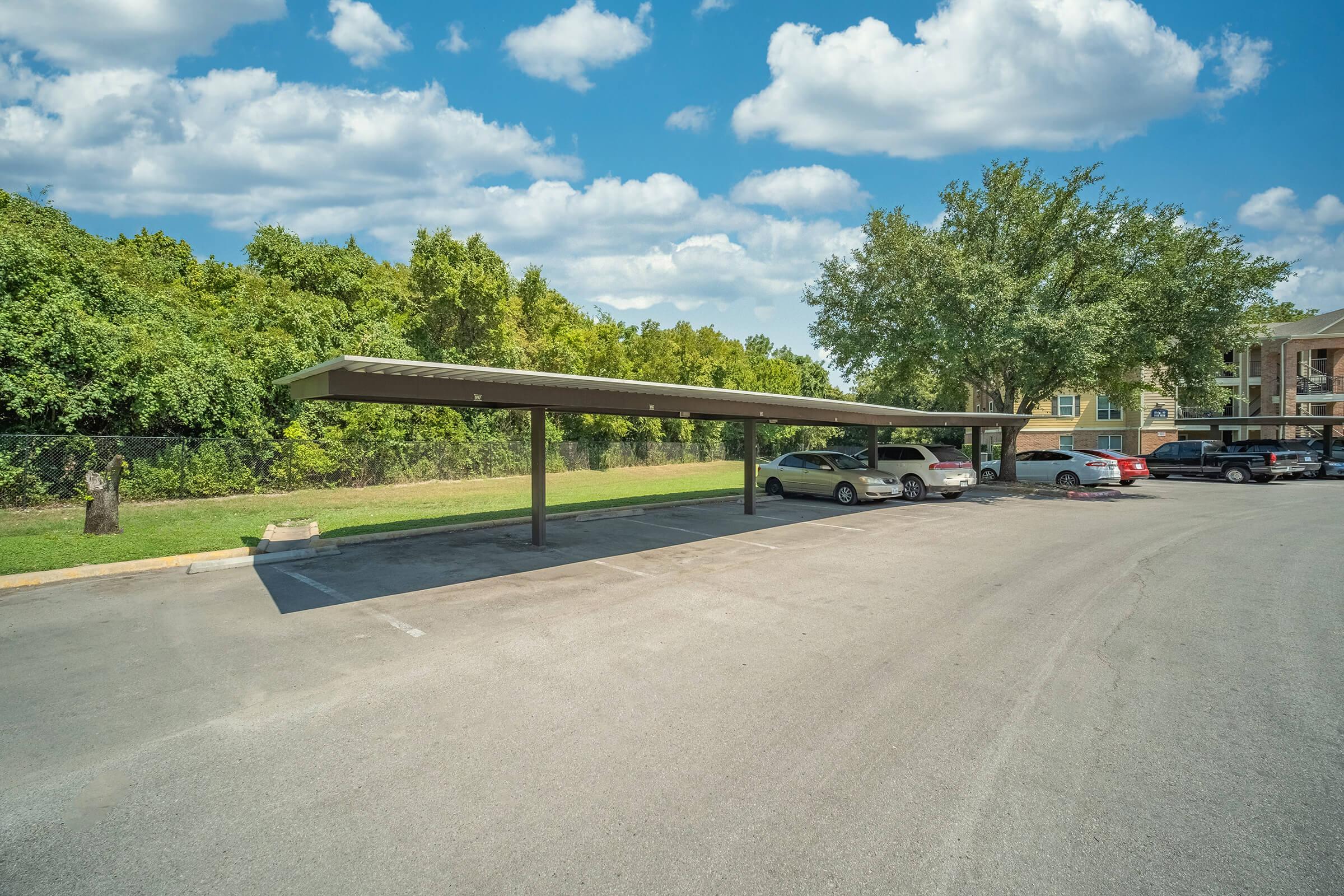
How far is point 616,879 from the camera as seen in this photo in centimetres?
300

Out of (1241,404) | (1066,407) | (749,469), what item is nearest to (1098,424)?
(1066,407)

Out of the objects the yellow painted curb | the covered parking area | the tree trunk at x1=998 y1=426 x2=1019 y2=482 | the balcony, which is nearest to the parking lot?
the yellow painted curb

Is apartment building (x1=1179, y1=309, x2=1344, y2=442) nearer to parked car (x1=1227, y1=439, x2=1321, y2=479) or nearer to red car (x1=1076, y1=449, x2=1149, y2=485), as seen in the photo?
parked car (x1=1227, y1=439, x2=1321, y2=479)

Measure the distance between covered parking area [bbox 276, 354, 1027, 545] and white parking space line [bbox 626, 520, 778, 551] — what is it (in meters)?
2.49

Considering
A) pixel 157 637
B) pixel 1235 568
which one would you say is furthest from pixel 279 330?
pixel 1235 568

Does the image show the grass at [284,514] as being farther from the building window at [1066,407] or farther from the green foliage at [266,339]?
the building window at [1066,407]

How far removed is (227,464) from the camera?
18734mm

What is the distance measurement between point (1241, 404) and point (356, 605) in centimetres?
5032

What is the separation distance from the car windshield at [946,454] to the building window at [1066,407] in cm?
2765

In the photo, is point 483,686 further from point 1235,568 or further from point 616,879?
point 1235,568

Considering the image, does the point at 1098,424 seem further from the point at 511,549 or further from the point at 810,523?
the point at 511,549

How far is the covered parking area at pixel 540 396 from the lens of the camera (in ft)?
24.8

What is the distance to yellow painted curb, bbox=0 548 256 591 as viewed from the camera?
871 cm

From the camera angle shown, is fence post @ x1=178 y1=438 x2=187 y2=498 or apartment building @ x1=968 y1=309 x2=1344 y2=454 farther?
apartment building @ x1=968 y1=309 x2=1344 y2=454
